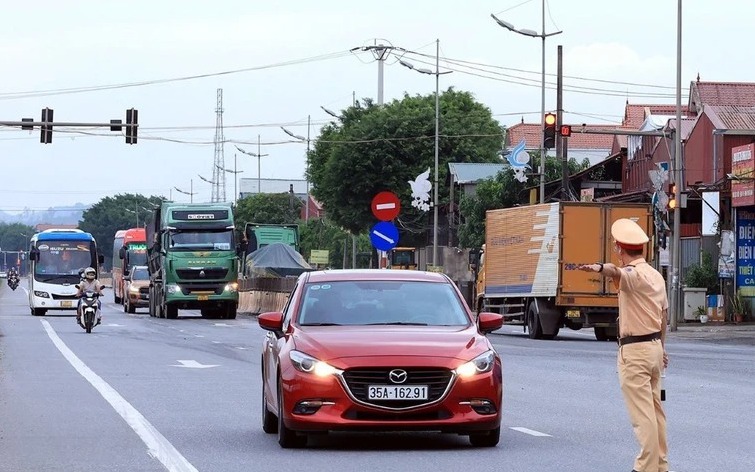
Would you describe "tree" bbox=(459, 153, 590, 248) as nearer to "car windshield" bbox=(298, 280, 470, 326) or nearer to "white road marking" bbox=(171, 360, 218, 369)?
"white road marking" bbox=(171, 360, 218, 369)

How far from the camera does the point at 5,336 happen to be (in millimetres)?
38562

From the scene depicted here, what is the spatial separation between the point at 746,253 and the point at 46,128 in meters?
21.3

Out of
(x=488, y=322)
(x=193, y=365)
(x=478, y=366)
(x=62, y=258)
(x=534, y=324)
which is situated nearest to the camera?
(x=478, y=366)

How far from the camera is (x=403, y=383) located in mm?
12625

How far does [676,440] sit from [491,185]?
211 ft

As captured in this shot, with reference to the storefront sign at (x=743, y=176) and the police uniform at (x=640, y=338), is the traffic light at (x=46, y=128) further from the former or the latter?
the police uniform at (x=640, y=338)

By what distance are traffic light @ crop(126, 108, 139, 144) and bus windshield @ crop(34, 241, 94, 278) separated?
10208 mm

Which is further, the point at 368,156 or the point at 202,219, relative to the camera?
the point at 368,156

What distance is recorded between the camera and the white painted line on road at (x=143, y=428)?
12.0 m

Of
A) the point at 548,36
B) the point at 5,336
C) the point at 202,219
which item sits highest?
the point at 548,36

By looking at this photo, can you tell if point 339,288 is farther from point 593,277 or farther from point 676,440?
point 593,277

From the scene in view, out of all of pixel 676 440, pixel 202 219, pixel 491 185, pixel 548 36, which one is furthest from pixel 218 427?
pixel 491 185

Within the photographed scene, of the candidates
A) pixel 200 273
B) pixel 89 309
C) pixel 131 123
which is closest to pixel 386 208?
pixel 89 309

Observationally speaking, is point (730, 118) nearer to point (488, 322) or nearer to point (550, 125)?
point (550, 125)
